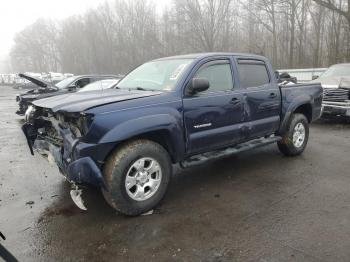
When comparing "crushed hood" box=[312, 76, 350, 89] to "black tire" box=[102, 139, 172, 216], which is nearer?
"black tire" box=[102, 139, 172, 216]

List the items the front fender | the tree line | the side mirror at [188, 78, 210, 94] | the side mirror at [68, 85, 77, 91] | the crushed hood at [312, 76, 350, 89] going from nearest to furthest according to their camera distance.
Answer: the front fender → the side mirror at [188, 78, 210, 94] → the crushed hood at [312, 76, 350, 89] → the side mirror at [68, 85, 77, 91] → the tree line

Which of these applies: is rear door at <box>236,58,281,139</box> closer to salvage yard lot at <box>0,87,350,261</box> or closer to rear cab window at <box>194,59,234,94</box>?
rear cab window at <box>194,59,234,94</box>

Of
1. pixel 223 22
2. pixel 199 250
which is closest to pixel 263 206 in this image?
pixel 199 250

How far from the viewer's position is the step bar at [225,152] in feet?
13.8

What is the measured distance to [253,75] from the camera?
5203mm

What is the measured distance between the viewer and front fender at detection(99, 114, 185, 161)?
11.1ft

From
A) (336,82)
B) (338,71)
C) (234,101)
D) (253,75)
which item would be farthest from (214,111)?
(338,71)

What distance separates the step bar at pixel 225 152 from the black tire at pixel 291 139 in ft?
1.06

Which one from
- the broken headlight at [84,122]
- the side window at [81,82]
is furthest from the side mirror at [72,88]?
the broken headlight at [84,122]

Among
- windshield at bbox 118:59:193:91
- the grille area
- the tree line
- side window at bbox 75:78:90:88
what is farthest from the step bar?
the tree line

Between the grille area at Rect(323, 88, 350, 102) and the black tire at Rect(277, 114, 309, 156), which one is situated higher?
the grille area at Rect(323, 88, 350, 102)

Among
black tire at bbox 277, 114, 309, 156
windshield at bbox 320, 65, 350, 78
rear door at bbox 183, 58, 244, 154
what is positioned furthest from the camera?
windshield at bbox 320, 65, 350, 78

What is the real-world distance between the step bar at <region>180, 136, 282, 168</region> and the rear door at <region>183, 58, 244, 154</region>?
0.10m

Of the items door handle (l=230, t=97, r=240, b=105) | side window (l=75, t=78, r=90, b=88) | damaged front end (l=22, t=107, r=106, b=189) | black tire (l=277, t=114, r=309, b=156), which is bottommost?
black tire (l=277, t=114, r=309, b=156)
